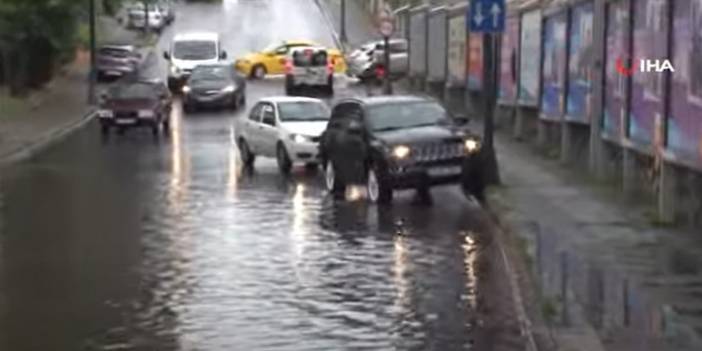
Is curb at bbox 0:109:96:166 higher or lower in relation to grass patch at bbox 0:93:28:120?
lower

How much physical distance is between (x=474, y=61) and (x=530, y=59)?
8752mm

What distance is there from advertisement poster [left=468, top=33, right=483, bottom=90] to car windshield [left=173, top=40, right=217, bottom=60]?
2333cm

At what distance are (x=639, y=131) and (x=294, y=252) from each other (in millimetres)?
5893

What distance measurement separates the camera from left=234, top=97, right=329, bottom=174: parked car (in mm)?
30984

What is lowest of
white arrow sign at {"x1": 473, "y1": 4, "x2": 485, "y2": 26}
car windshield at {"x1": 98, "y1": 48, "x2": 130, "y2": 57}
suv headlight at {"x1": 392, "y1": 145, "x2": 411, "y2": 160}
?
suv headlight at {"x1": 392, "y1": 145, "x2": 411, "y2": 160}

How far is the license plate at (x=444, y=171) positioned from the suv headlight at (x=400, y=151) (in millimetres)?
427

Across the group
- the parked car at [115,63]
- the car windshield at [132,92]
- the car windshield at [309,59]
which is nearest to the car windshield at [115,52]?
the parked car at [115,63]

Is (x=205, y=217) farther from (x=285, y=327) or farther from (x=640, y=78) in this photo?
(x=285, y=327)

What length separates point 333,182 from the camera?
26.1 meters

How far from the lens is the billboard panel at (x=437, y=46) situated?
48987 millimetres

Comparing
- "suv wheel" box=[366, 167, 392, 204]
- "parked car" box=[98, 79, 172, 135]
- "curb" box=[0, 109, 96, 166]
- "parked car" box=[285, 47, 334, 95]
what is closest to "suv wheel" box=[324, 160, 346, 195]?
"suv wheel" box=[366, 167, 392, 204]

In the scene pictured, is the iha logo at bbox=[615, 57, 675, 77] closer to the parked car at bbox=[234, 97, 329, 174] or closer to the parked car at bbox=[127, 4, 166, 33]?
the parked car at bbox=[234, 97, 329, 174]

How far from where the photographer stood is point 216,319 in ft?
43.1

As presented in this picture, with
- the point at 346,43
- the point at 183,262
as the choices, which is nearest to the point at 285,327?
the point at 183,262
